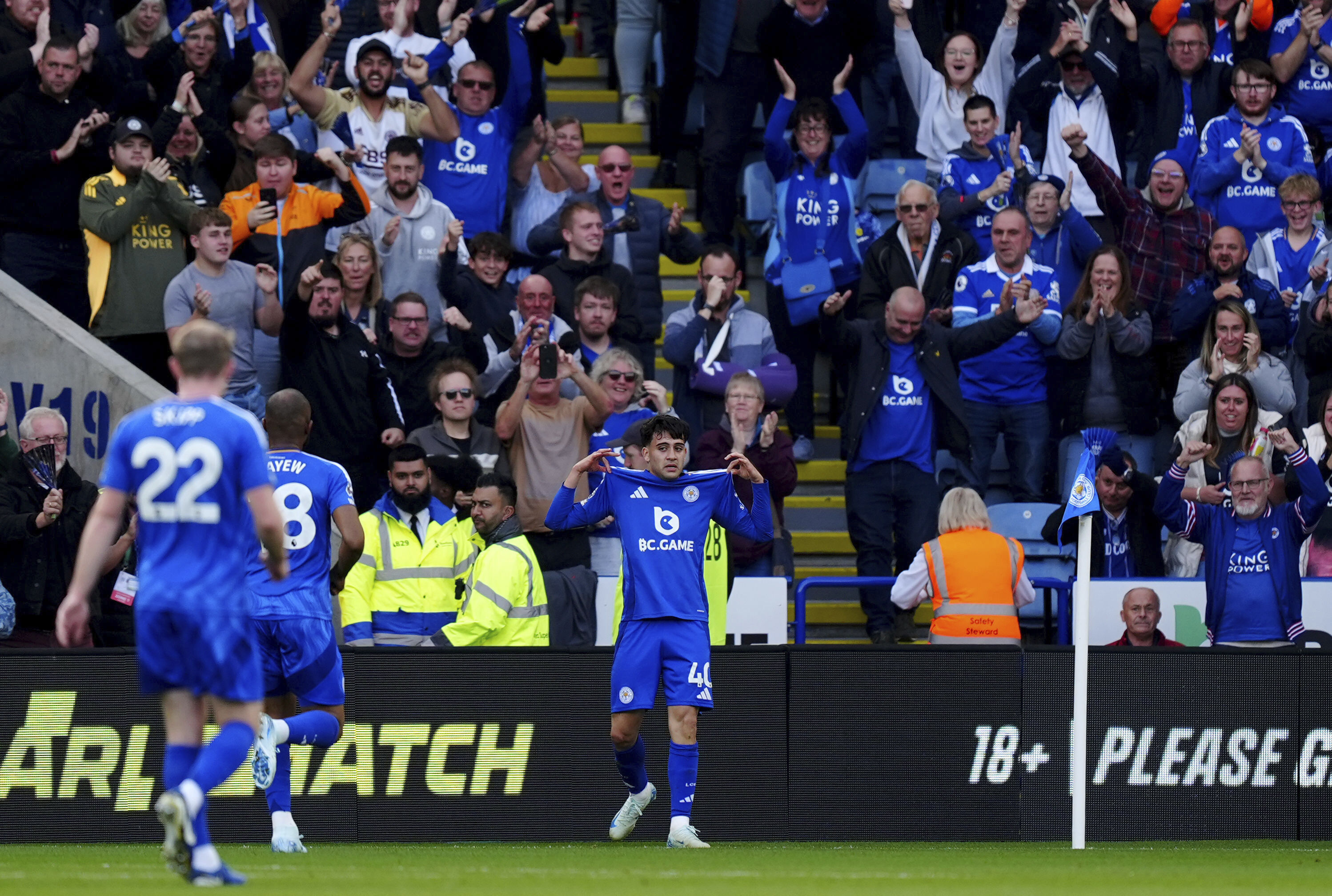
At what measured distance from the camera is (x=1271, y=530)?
460 inches

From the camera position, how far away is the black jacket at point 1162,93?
15203mm

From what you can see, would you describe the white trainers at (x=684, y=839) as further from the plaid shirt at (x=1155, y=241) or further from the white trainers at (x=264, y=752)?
the plaid shirt at (x=1155, y=241)

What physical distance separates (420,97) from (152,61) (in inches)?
82.5

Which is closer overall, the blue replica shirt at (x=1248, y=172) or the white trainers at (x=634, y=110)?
the blue replica shirt at (x=1248, y=172)

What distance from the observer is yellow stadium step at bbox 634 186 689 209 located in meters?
16.6

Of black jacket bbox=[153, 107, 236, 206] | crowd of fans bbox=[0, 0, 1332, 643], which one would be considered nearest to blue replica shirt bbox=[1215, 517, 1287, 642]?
crowd of fans bbox=[0, 0, 1332, 643]

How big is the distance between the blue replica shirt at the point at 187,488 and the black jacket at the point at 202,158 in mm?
7035

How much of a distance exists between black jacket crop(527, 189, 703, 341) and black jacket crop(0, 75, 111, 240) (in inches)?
123

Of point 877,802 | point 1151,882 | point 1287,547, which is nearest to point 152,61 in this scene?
point 877,802

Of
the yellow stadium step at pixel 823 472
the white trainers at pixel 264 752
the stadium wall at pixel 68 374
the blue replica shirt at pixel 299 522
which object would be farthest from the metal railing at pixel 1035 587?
the white trainers at pixel 264 752

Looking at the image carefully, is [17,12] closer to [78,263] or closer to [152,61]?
[152,61]

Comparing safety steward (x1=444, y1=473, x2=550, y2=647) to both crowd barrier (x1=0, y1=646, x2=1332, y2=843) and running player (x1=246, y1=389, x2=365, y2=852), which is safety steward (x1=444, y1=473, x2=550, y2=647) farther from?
running player (x1=246, y1=389, x2=365, y2=852)

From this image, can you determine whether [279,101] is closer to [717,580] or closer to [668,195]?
[668,195]

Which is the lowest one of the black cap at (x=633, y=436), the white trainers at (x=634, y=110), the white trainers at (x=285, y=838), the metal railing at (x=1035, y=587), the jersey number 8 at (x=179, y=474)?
the white trainers at (x=285, y=838)
